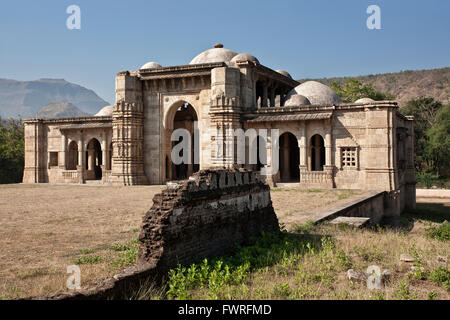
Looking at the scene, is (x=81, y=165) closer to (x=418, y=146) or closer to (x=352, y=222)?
(x=352, y=222)

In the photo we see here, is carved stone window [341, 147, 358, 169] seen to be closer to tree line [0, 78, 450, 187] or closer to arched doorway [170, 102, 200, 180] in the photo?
arched doorway [170, 102, 200, 180]

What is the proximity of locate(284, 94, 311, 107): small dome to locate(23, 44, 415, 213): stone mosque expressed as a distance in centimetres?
8

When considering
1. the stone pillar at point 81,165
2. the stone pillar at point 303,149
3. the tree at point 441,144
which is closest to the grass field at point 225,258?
the stone pillar at point 303,149

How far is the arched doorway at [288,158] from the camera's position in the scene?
22.5m

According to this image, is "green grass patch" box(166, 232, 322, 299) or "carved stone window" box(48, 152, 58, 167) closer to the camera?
"green grass patch" box(166, 232, 322, 299)

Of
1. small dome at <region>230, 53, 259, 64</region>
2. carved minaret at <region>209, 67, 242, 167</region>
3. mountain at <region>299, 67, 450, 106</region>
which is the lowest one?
carved minaret at <region>209, 67, 242, 167</region>

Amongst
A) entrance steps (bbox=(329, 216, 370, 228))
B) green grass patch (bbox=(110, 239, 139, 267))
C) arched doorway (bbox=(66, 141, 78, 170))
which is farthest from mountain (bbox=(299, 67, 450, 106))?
green grass patch (bbox=(110, 239, 139, 267))

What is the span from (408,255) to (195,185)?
11.4 ft

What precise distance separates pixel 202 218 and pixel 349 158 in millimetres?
14227

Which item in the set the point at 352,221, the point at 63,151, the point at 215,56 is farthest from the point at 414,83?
the point at 352,221

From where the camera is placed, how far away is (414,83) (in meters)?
79.7

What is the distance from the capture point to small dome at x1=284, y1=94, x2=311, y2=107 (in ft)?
71.5

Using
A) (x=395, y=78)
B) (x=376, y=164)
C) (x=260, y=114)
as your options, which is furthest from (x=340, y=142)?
(x=395, y=78)

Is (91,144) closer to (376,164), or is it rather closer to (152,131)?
(152,131)
